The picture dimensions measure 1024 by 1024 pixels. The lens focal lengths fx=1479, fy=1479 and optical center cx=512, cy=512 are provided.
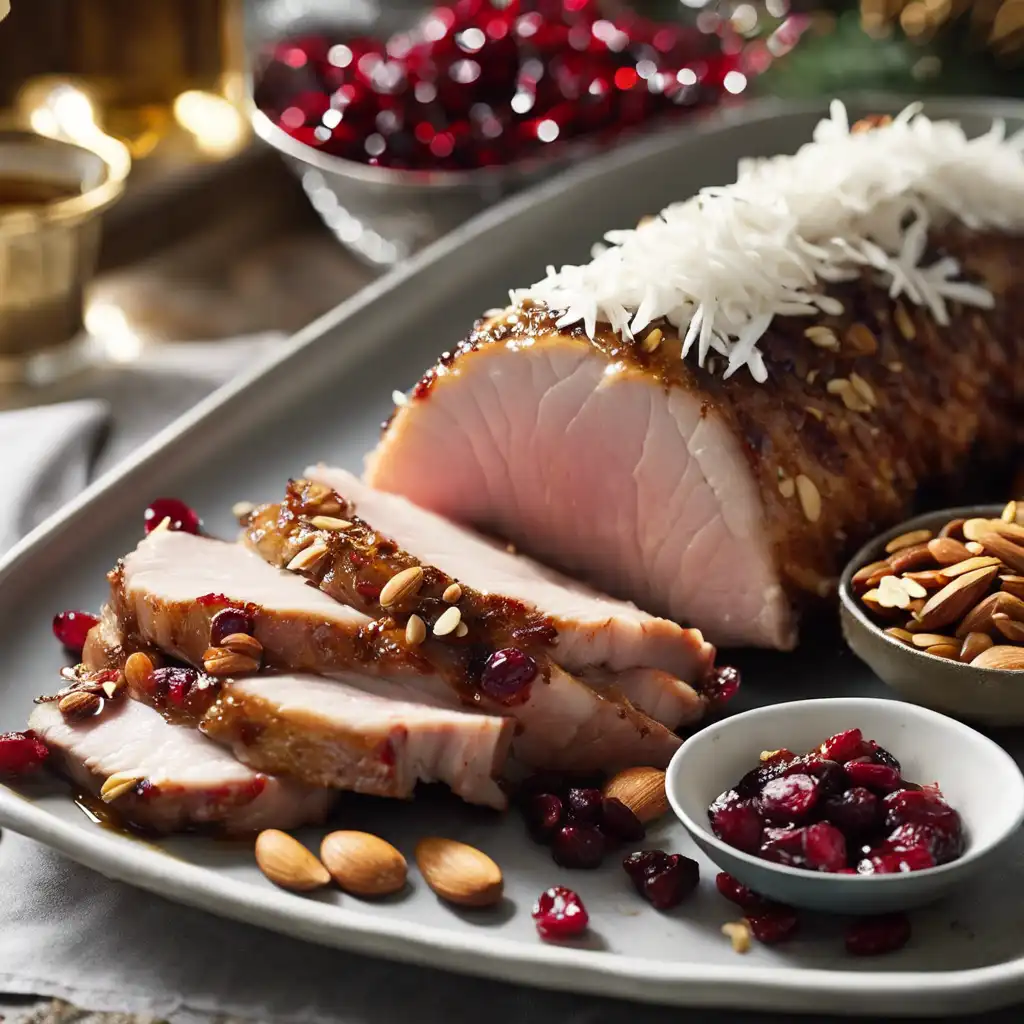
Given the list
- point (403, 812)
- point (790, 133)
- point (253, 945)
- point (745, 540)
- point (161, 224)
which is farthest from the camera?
point (161, 224)

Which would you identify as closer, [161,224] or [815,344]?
[815,344]

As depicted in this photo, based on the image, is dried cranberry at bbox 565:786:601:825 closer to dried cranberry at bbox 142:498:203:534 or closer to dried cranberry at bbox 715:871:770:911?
dried cranberry at bbox 715:871:770:911

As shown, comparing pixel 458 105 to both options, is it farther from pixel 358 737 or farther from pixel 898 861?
pixel 898 861

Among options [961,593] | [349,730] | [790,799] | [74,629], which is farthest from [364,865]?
[961,593]

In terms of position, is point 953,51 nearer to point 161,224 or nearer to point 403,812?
point 161,224

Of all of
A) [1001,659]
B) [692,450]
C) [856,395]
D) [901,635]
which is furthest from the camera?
[856,395]

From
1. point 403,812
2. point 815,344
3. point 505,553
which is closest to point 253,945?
point 403,812
